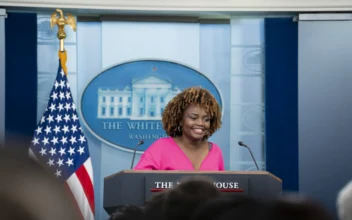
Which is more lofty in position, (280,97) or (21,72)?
(21,72)

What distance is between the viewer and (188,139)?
13.8 feet

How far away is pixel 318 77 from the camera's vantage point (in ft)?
21.3

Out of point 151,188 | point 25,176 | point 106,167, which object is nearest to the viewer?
point 25,176

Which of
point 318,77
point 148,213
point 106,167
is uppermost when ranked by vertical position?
point 318,77

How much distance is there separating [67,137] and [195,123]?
1.94m

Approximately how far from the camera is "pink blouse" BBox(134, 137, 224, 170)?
4004 millimetres

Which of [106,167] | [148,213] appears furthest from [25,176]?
[106,167]

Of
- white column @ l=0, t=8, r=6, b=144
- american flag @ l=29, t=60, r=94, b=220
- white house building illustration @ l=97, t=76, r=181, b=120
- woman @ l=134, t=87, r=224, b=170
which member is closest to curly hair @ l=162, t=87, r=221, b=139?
woman @ l=134, t=87, r=224, b=170

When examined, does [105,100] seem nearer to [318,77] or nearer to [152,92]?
[152,92]

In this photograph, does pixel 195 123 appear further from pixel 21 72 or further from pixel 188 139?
pixel 21 72

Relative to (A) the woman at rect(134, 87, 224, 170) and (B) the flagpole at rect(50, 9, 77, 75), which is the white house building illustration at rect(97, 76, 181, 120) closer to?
(B) the flagpole at rect(50, 9, 77, 75)

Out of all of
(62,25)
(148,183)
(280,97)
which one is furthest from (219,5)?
(148,183)

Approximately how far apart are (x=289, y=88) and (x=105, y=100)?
1828 mm

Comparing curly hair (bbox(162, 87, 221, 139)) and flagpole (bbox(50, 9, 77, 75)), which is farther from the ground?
flagpole (bbox(50, 9, 77, 75))
